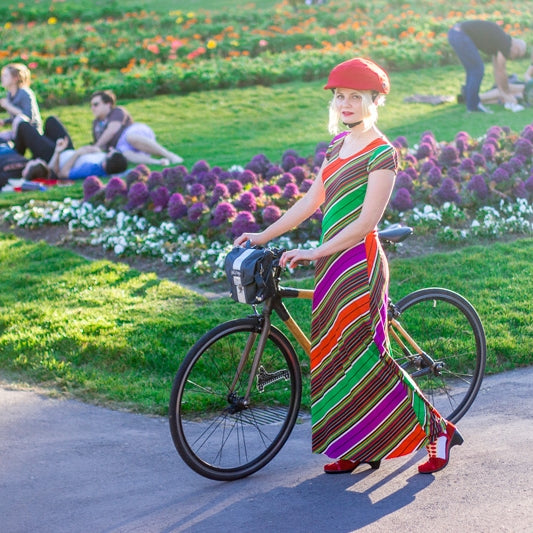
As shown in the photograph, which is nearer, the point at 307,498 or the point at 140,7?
the point at 307,498

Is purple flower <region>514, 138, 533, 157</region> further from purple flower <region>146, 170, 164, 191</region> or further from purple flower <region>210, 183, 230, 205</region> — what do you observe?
purple flower <region>146, 170, 164, 191</region>

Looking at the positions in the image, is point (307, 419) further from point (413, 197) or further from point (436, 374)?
point (413, 197)

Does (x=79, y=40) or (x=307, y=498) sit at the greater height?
(x=79, y=40)

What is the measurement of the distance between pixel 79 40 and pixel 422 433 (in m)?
16.8

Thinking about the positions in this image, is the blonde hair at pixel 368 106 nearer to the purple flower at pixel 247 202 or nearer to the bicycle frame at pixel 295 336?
the bicycle frame at pixel 295 336

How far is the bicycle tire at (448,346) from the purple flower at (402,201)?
2.80 meters

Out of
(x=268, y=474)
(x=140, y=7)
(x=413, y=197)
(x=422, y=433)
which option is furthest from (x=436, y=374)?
(x=140, y=7)

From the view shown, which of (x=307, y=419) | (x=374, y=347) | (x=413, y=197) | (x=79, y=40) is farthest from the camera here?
(x=79, y=40)

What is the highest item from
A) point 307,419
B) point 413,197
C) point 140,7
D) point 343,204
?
point 140,7

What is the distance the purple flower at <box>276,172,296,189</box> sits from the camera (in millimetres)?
8273

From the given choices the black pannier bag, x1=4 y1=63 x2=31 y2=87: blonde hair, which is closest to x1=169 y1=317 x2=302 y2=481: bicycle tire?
the black pannier bag

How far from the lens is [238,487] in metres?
4.16

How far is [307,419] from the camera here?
4.96m

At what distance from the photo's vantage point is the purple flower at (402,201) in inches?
308
